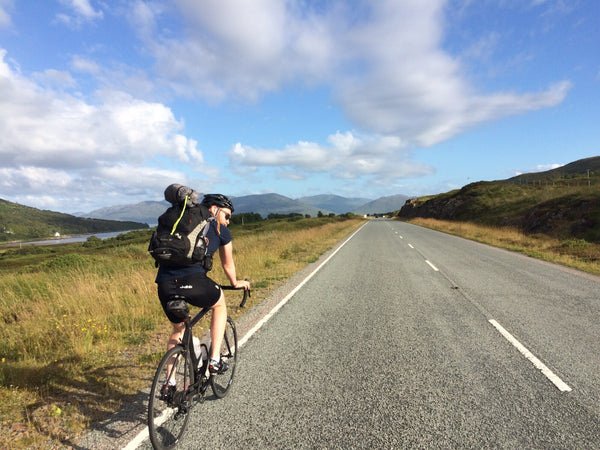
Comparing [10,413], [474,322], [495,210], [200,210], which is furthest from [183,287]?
[495,210]

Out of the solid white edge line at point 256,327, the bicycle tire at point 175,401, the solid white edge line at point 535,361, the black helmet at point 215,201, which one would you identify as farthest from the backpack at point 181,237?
the solid white edge line at point 535,361

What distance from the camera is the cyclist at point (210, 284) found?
280 centimetres

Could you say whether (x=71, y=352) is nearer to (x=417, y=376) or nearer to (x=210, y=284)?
(x=210, y=284)

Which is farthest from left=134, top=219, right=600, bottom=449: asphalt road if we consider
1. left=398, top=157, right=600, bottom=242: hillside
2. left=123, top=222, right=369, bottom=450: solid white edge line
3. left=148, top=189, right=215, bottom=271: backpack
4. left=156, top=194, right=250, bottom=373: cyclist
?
left=398, top=157, right=600, bottom=242: hillside

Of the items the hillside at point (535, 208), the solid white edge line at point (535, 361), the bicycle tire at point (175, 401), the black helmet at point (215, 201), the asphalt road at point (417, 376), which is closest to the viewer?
the bicycle tire at point (175, 401)

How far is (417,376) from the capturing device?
3.76 meters

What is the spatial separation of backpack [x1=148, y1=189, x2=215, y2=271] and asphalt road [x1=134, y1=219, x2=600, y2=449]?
160cm

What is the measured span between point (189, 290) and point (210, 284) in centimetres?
24

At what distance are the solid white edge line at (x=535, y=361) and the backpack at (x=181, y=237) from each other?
4117mm

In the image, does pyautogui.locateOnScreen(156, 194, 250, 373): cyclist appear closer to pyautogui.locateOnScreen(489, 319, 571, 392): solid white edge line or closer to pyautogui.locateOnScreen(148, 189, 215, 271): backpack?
pyautogui.locateOnScreen(148, 189, 215, 271): backpack

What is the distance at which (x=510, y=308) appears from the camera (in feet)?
21.1

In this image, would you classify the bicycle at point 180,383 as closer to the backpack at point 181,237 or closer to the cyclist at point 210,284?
the cyclist at point 210,284

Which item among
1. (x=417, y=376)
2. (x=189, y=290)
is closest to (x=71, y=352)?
(x=189, y=290)

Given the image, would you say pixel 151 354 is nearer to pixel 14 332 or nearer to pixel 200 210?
pixel 14 332
